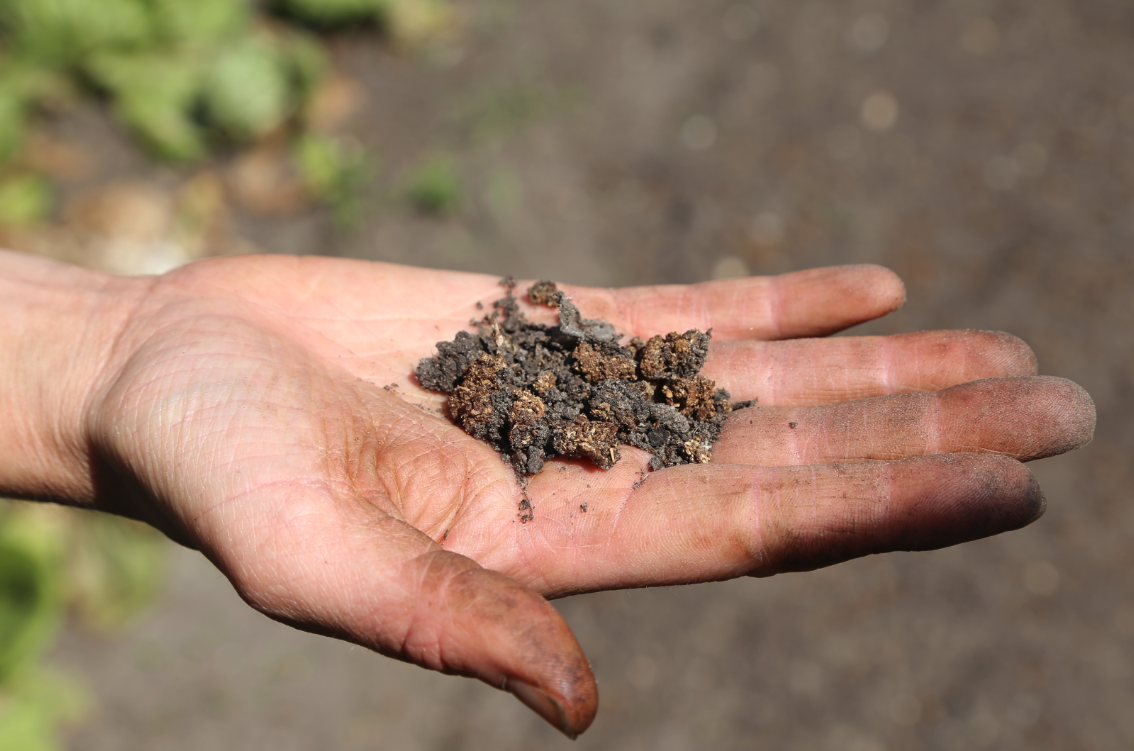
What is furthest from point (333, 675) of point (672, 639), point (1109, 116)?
point (1109, 116)

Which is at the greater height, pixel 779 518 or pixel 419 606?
pixel 779 518

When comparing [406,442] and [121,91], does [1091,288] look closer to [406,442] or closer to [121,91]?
[406,442]

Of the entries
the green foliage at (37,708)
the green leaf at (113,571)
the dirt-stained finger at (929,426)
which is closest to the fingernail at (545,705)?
the dirt-stained finger at (929,426)

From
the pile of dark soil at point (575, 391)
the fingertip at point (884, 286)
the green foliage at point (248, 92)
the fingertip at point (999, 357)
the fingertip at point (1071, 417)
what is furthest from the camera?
the green foliage at point (248, 92)

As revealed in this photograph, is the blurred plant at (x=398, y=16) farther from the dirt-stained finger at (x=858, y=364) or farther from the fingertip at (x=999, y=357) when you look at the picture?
the fingertip at (x=999, y=357)

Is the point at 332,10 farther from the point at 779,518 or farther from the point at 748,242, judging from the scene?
the point at 779,518

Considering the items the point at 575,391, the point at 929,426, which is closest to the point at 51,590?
the point at 575,391

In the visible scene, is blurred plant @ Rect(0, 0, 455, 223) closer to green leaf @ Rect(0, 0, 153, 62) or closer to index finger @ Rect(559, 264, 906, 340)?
green leaf @ Rect(0, 0, 153, 62)

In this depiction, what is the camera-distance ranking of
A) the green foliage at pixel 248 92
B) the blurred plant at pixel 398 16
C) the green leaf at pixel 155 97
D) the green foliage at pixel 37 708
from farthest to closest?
the blurred plant at pixel 398 16
the green leaf at pixel 155 97
the green foliage at pixel 248 92
the green foliage at pixel 37 708
